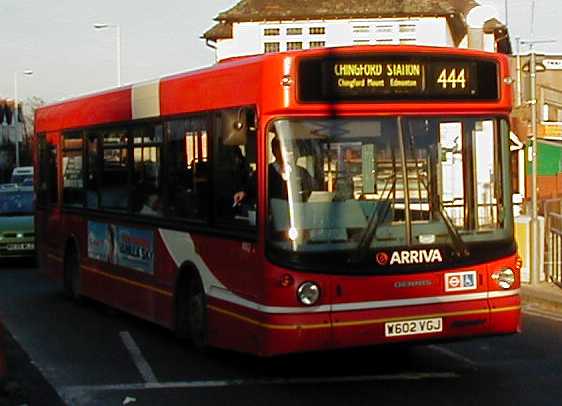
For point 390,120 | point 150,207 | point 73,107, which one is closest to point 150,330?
point 150,207

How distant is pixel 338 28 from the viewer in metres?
63.0

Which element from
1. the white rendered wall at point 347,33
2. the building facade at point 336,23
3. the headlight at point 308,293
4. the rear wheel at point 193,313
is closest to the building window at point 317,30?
the building facade at point 336,23

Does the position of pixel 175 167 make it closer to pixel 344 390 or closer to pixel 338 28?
pixel 344 390

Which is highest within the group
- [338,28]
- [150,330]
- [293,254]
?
[338,28]

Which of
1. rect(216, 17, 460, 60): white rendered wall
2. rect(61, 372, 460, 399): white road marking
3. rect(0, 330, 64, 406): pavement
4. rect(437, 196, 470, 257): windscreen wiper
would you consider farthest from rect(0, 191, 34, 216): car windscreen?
rect(216, 17, 460, 60): white rendered wall

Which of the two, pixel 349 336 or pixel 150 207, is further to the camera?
pixel 150 207

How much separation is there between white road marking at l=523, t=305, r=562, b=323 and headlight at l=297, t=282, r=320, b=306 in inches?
211

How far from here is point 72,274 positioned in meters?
16.4

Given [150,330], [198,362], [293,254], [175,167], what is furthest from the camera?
[150,330]

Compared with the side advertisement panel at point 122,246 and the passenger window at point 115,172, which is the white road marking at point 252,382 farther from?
the passenger window at point 115,172

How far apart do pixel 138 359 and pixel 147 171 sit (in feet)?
7.55

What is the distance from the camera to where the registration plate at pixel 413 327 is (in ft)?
30.7

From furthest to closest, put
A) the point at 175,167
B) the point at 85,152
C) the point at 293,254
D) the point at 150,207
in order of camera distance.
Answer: the point at 85,152 < the point at 150,207 < the point at 175,167 < the point at 293,254

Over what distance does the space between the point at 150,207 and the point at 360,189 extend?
12.5 feet
